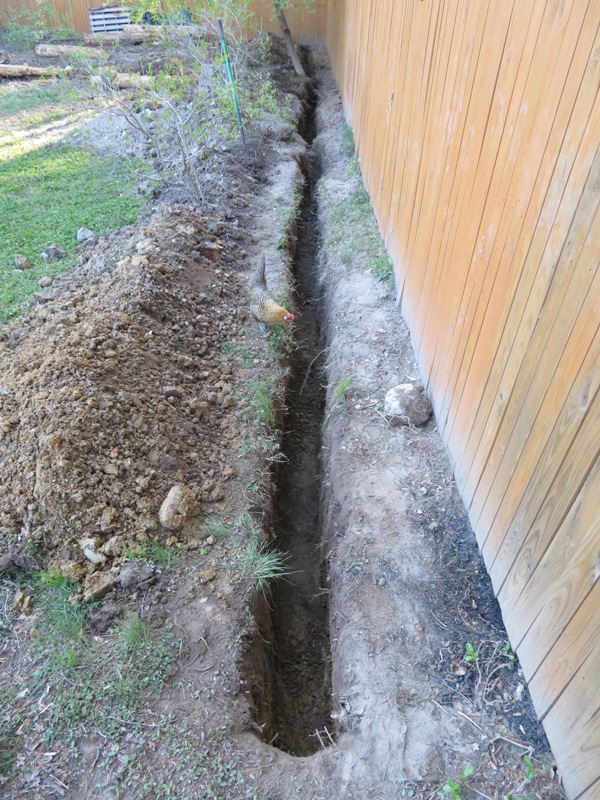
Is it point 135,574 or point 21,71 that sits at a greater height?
point 21,71

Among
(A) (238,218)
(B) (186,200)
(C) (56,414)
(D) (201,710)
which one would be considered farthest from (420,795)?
(B) (186,200)

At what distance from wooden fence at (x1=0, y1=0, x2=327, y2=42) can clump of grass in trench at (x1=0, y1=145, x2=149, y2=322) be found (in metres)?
8.15

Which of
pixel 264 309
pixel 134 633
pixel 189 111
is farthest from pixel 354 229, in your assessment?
pixel 134 633

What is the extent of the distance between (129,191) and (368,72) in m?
3.45

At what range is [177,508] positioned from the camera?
3.06 metres

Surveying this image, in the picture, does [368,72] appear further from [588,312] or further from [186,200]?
[588,312]

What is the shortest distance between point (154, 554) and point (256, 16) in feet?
48.4

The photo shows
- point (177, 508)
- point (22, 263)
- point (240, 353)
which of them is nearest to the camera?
point (177, 508)

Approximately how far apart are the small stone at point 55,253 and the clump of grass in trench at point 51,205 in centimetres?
7

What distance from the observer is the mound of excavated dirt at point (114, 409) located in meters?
2.95

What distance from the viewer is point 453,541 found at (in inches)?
114

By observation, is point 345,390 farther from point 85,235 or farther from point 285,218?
point 85,235

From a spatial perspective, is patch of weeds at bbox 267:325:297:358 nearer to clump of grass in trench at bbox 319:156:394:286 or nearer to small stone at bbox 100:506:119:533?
clump of grass in trench at bbox 319:156:394:286

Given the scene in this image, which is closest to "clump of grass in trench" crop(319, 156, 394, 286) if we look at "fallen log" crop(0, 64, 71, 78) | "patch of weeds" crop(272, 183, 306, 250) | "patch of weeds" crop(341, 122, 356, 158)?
"patch of weeds" crop(272, 183, 306, 250)
